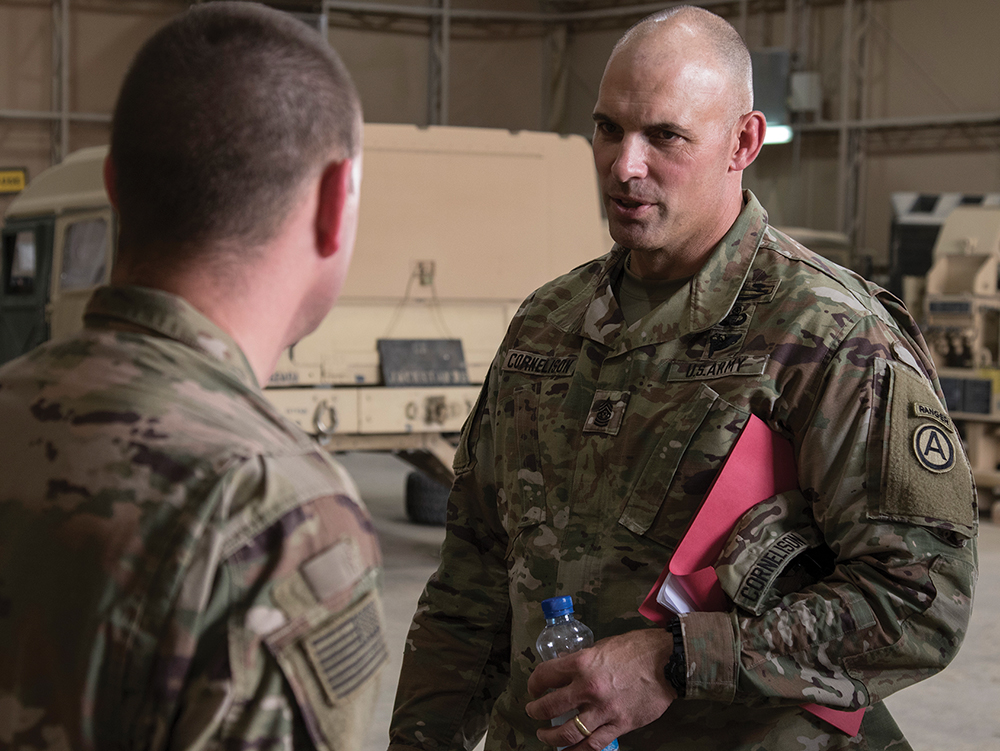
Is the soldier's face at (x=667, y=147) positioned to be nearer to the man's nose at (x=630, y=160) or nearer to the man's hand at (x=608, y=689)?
the man's nose at (x=630, y=160)

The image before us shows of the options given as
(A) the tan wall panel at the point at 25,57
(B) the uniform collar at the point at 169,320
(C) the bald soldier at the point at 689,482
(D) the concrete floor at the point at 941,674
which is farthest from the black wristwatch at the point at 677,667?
Result: (A) the tan wall panel at the point at 25,57

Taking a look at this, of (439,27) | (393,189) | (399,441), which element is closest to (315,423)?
(399,441)

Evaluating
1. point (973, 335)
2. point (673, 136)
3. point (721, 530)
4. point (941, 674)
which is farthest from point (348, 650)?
A: point (973, 335)

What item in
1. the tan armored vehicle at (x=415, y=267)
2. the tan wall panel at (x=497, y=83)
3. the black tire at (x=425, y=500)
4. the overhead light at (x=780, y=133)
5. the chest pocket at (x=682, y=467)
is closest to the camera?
the chest pocket at (x=682, y=467)

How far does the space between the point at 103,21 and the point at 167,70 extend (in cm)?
1284

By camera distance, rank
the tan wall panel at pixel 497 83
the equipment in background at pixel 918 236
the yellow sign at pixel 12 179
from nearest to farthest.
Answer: the equipment in background at pixel 918 236 < the yellow sign at pixel 12 179 < the tan wall panel at pixel 497 83

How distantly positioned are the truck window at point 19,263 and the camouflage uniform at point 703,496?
517 cm

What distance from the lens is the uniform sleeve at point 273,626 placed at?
0.76 meters

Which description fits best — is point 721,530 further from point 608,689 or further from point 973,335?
point 973,335

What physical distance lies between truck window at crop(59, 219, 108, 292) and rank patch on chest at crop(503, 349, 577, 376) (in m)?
4.31

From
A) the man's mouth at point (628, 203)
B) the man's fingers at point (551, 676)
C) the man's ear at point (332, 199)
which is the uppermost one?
the man's mouth at point (628, 203)

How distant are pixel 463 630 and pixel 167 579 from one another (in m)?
1.03

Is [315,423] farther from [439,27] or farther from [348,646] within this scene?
[439,27]

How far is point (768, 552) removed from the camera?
143 cm
